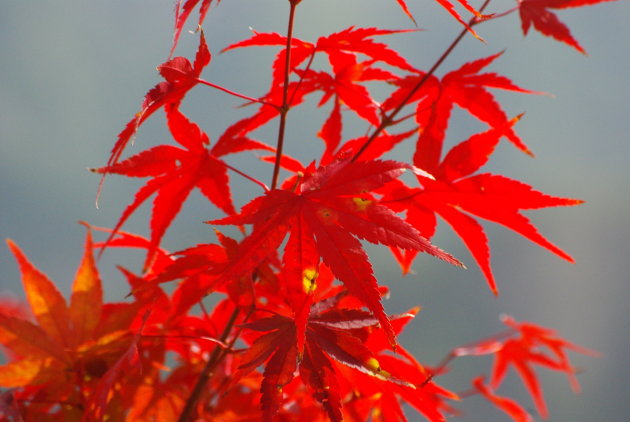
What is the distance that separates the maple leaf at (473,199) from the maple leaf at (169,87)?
0.24 meters

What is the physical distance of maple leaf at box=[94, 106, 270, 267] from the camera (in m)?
0.56

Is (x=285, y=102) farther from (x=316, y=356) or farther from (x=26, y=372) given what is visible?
(x=26, y=372)

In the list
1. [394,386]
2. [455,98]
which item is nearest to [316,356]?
[394,386]

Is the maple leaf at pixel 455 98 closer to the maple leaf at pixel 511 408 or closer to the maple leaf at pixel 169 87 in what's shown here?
the maple leaf at pixel 169 87

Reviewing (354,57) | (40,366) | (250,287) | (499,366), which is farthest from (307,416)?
(499,366)

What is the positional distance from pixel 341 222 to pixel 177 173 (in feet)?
0.81

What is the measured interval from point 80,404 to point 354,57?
0.52 meters

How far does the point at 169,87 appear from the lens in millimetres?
479

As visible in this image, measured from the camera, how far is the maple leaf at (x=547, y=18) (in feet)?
1.46

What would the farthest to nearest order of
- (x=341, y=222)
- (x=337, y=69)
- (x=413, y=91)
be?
(x=337, y=69), (x=413, y=91), (x=341, y=222)

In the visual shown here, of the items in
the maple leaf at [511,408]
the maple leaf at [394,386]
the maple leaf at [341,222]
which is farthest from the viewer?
the maple leaf at [511,408]

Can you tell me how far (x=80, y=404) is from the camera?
1.96ft

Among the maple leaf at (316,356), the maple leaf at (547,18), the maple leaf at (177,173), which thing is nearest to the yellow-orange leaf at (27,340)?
the maple leaf at (177,173)

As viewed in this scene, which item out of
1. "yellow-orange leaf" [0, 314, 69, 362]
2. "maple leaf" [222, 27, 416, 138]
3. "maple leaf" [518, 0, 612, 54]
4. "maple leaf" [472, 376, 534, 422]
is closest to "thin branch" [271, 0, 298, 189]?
"maple leaf" [222, 27, 416, 138]
